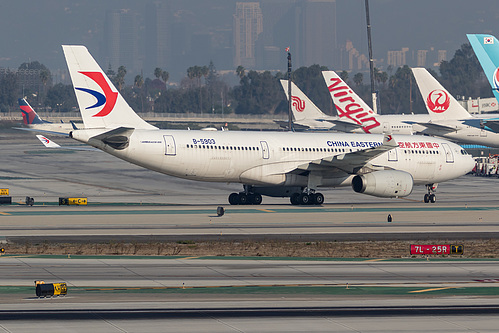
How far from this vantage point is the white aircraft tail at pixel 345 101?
8425 centimetres

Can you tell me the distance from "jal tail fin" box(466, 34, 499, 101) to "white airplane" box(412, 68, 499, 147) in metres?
36.6

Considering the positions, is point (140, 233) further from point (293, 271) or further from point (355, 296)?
point (355, 296)

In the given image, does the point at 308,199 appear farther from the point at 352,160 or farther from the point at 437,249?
the point at 437,249

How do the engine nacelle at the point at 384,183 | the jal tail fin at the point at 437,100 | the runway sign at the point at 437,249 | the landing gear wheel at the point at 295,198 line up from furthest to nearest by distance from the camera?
the jal tail fin at the point at 437,100
the landing gear wheel at the point at 295,198
the engine nacelle at the point at 384,183
the runway sign at the point at 437,249

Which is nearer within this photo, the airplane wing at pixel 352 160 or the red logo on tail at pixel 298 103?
the airplane wing at pixel 352 160

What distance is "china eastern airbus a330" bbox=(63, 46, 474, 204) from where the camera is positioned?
1679 inches

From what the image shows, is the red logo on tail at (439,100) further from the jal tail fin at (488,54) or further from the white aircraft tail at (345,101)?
the jal tail fin at (488,54)

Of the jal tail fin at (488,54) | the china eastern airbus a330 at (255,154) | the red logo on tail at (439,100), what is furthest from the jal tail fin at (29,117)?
the jal tail fin at (488,54)

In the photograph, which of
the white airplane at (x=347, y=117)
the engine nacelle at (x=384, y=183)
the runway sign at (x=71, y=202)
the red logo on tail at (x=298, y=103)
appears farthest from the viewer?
the red logo on tail at (x=298, y=103)

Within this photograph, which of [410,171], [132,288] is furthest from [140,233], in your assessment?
[410,171]

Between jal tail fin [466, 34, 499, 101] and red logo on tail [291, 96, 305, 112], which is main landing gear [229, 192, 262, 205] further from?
red logo on tail [291, 96, 305, 112]

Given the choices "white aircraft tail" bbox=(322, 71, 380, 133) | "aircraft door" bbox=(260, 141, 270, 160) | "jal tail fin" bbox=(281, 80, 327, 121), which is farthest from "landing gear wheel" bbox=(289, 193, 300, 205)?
"jal tail fin" bbox=(281, 80, 327, 121)

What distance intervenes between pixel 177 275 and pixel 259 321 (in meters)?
6.55

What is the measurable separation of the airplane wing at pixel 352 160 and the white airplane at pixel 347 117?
32041 mm
